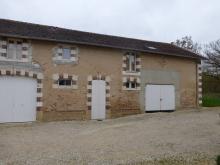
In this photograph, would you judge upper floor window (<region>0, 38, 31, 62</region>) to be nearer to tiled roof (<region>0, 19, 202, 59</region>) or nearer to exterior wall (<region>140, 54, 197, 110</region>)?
tiled roof (<region>0, 19, 202, 59</region>)

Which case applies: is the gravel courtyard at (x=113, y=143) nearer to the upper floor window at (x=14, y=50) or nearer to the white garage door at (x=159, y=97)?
the upper floor window at (x=14, y=50)

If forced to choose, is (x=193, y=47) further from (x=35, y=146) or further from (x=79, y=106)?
(x=35, y=146)

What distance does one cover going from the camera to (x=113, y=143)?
1106cm

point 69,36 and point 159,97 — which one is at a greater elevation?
point 69,36

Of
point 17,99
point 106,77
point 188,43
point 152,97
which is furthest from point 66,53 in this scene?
point 188,43

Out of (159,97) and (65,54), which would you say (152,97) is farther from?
(65,54)

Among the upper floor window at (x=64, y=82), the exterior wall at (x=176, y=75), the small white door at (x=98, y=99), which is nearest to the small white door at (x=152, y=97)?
the exterior wall at (x=176, y=75)

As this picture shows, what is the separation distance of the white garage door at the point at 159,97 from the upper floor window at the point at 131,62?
1.43 metres

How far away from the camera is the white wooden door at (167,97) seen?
72.3 ft

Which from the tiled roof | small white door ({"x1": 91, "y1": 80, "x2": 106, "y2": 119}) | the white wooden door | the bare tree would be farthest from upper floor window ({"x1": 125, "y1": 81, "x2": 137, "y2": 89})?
the bare tree

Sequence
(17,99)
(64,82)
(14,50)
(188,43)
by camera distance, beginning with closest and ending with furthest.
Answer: (17,99) → (14,50) → (64,82) → (188,43)

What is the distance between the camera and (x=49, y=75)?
17.9 m

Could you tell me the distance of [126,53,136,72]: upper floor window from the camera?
20688mm

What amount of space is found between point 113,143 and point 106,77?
886 centimetres
